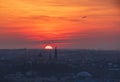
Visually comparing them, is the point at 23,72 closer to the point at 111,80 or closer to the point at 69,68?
the point at 69,68

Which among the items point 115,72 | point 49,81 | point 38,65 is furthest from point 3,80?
point 38,65

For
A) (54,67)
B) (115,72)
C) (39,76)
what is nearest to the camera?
(39,76)

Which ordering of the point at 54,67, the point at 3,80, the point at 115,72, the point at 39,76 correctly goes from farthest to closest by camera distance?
1. the point at 54,67
2. the point at 115,72
3. the point at 39,76
4. the point at 3,80

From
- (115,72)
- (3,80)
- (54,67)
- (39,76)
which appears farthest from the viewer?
(54,67)

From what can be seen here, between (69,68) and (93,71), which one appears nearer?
(93,71)

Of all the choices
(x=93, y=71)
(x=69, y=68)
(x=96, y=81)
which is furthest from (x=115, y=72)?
(x=96, y=81)

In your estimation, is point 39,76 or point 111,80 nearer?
point 111,80

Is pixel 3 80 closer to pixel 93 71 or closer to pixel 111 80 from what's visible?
pixel 111 80

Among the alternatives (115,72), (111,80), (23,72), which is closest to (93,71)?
(115,72)

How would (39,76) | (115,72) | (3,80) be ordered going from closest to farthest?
(3,80)
(39,76)
(115,72)
